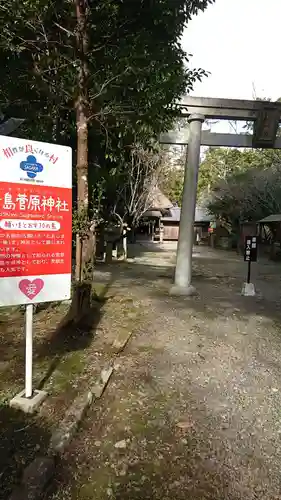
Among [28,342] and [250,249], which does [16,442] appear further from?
[250,249]

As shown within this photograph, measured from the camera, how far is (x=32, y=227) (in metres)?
2.97

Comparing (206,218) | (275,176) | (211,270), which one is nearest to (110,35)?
(211,270)

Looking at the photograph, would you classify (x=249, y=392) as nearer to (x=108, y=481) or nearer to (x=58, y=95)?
(x=108, y=481)

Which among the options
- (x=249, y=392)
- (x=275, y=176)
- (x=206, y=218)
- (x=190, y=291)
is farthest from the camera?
(x=206, y=218)

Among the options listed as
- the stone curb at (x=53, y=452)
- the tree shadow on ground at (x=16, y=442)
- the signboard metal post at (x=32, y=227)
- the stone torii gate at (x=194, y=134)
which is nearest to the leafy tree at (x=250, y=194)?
the stone torii gate at (x=194, y=134)

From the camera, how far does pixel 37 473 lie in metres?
2.29

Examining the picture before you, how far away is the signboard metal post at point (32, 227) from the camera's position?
9.25 feet

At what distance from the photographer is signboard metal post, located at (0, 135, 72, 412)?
9.25 ft

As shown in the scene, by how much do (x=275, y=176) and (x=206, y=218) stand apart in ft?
45.8

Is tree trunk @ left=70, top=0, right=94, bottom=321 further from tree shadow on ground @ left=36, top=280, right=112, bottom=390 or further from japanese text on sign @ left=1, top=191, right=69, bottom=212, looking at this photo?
japanese text on sign @ left=1, top=191, right=69, bottom=212

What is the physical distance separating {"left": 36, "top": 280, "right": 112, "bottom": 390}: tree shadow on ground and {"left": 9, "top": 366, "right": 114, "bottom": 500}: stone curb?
1.77 ft

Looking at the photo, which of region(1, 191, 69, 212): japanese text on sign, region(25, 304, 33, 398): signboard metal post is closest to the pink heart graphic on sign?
region(25, 304, 33, 398): signboard metal post

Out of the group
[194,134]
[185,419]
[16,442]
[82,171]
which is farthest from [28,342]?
[194,134]

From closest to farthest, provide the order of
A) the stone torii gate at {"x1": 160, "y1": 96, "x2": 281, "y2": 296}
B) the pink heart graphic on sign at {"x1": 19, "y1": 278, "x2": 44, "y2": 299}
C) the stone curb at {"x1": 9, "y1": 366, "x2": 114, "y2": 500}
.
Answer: the stone curb at {"x1": 9, "y1": 366, "x2": 114, "y2": 500}
the pink heart graphic on sign at {"x1": 19, "y1": 278, "x2": 44, "y2": 299}
the stone torii gate at {"x1": 160, "y1": 96, "x2": 281, "y2": 296}
